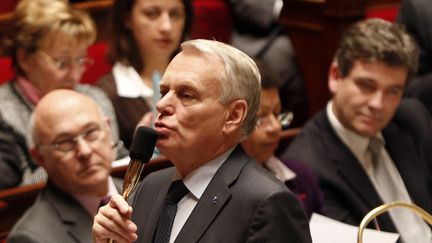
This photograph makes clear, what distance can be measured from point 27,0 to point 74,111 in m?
0.73

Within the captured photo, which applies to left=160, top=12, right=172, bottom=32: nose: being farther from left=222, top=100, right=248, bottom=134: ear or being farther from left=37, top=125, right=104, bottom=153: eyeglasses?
left=222, top=100, right=248, bottom=134: ear

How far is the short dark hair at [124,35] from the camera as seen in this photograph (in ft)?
9.61

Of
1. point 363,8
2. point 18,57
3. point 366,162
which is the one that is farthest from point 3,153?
point 363,8

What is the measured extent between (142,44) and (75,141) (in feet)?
2.85

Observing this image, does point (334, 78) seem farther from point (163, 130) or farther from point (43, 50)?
point (163, 130)

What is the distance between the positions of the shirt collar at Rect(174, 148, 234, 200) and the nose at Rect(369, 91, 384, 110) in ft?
3.33

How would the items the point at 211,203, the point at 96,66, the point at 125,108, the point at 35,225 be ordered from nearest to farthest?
the point at 211,203 < the point at 35,225 < the point at 125,108 < the point at 96,66

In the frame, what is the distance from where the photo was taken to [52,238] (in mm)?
1982

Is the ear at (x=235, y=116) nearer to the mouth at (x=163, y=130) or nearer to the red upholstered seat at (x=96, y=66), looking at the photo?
the mouth at (x=163, y=130)

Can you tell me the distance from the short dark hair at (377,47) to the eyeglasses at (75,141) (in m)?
0.76

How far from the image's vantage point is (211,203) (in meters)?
1.48

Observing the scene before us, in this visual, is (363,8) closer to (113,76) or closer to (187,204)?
(113,76)

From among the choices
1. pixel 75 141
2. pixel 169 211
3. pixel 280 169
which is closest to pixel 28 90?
pixel 75 141

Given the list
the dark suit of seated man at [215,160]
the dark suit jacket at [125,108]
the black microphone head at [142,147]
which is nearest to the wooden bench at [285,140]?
the dark suit jacket at [125,108]
